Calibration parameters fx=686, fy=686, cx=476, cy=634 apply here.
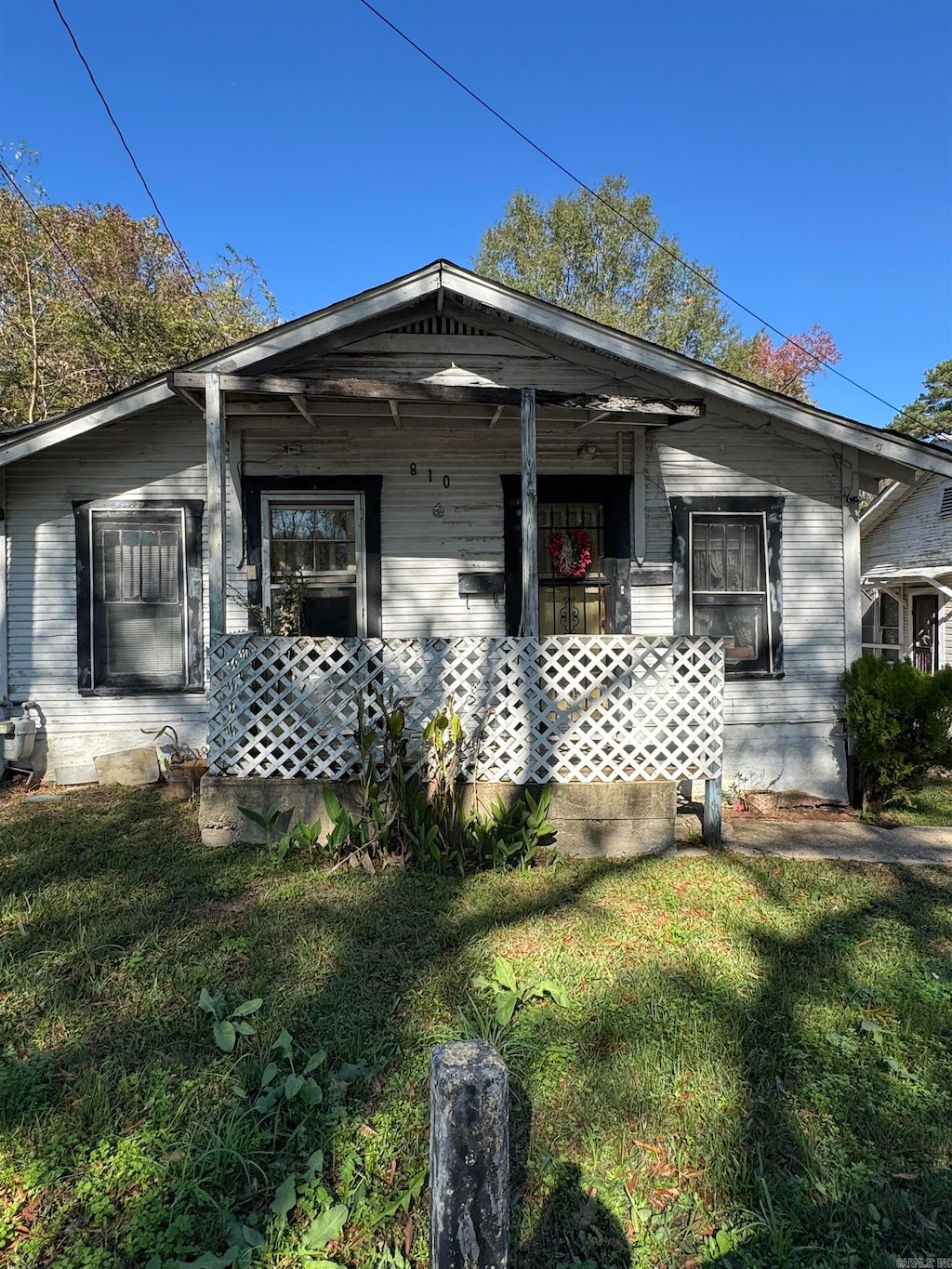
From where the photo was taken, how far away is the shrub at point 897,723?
612 centimetres

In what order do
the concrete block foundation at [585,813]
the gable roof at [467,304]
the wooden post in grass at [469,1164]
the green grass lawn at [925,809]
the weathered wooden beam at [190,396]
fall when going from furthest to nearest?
1. the green grass lawn at [925,809]
2. the gable roof at [467,304]
3. the weathered wooden beam at [190,396]
4. the concrete block foundation at [585,813]
5. the wooden post in grass at [469,1164]

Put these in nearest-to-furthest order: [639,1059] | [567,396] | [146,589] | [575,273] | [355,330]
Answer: [639,1059] → [567,396] → [355,330] → [146,589] → [575,273]

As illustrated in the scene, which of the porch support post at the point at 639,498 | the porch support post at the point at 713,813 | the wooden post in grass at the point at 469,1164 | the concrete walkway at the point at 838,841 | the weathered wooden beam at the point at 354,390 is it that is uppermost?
the weathered wooden beam at the point at 354,390

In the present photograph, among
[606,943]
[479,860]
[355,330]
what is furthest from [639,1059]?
[355,330]

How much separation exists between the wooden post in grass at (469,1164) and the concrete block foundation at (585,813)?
3722mm

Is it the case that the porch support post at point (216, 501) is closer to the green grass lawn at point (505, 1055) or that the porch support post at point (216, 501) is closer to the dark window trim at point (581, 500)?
the green grass lawn at point (505, 1055)

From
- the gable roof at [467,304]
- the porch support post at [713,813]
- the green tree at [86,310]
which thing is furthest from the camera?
the green tree at [86,310]

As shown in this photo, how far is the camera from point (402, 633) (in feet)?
22.8

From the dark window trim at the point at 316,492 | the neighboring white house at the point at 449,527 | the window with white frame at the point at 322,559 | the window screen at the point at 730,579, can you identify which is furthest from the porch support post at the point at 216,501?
the window screen at the point at 730,579

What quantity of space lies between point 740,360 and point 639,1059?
24950 mm

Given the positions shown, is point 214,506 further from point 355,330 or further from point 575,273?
point 575,273

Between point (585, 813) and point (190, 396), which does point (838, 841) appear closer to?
point (585, 813)

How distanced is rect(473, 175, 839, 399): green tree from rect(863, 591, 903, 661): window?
10.1 meters

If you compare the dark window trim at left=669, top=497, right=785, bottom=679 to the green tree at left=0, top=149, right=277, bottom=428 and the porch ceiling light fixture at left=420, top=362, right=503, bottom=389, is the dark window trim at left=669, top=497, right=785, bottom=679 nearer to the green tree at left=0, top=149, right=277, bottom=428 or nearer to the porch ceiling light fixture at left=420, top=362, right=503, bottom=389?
the porch ceiling light fixture at left=420, top=362, right=503, bottom=389
